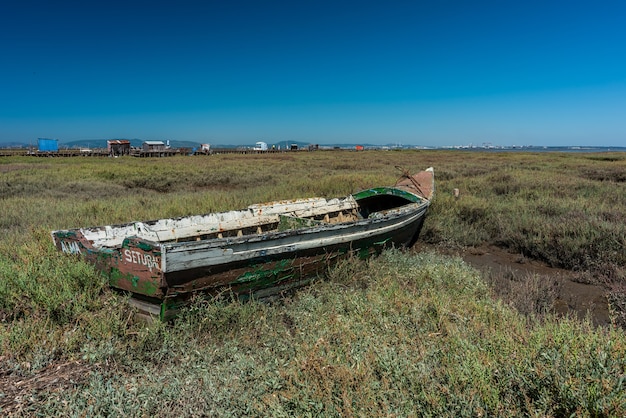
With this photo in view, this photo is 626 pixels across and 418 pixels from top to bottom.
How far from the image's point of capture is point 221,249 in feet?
12.6

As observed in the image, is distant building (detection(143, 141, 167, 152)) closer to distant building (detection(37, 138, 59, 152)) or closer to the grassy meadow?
distant building (detection(37, 138, 59, 152))

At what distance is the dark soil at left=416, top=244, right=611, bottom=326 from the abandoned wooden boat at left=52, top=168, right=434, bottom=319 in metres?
1.82

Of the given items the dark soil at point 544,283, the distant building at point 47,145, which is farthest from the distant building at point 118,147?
the dark soil at point 544,283

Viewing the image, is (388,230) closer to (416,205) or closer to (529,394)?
(416,205)

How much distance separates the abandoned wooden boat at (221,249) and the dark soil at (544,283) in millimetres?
1816

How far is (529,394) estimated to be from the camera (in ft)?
7.43

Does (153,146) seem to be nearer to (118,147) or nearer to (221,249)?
(118,147)

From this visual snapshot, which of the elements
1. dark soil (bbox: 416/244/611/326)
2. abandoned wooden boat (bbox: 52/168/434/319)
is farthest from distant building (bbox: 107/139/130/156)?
dark soil (bbox: 416/244/611/326)

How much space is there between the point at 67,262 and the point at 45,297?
2.24 feet

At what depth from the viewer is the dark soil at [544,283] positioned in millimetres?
5082

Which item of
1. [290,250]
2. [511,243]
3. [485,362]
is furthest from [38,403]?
[511,243]

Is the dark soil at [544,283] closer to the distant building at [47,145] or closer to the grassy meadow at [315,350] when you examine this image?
the grassy meadow at [315,350]

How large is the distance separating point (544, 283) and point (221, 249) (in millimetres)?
5324

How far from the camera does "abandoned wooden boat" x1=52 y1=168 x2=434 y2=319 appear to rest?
11.9ft
